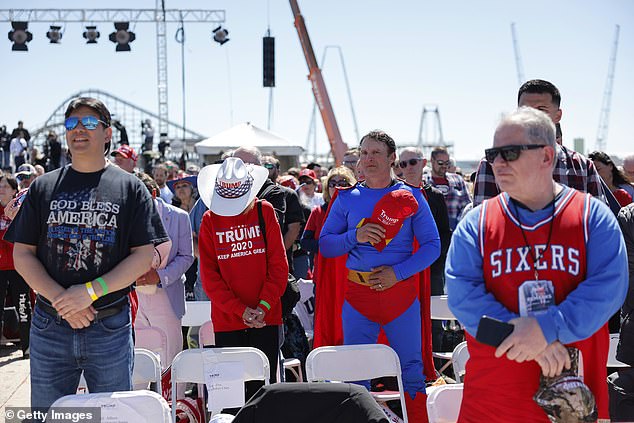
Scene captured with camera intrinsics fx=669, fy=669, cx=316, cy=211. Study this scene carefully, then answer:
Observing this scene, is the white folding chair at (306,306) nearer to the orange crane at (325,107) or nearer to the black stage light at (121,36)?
the orange crane at (325,107)

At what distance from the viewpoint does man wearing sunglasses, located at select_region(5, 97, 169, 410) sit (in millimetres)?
2875

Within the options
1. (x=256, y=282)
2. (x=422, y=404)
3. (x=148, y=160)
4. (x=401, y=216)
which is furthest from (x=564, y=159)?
(x=148, y=160)

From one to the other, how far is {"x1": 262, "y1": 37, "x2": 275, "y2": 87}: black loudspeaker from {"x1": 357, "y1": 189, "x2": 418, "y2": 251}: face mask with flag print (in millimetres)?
21944

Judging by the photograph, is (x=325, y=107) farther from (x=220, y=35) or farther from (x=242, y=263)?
(x=242, y=263)

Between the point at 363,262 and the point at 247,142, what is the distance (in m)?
13.2

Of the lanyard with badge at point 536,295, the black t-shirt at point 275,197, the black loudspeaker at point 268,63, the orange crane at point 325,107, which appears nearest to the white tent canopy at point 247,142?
the orange crane at point 325,107

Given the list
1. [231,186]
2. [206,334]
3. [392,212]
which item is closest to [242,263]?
[231,186]

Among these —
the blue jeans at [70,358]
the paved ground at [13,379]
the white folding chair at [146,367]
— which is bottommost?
the paved ground at [13,379]

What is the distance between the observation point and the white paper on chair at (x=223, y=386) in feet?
10.8

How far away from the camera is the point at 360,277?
402 cm

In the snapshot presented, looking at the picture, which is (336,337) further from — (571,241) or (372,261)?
(571,241)

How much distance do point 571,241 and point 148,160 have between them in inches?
785

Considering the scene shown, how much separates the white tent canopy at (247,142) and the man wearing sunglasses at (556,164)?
13.6 meters
